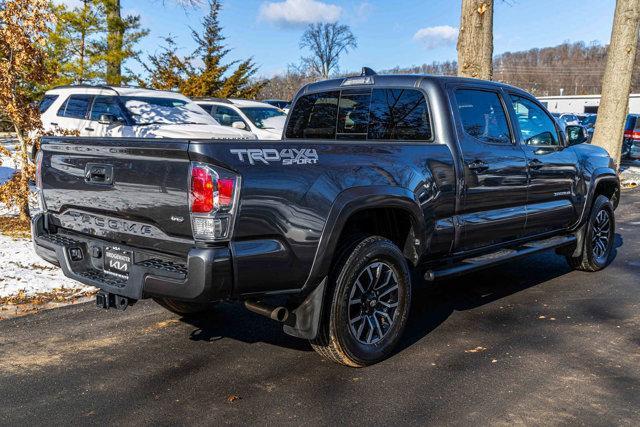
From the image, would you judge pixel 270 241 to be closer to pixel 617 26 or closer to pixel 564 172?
pixel 564 172

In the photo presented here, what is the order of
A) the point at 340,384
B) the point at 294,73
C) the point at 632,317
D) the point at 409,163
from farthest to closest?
the point at 294,73 < the point at 632,317 < the point at 409,163 < the point at 340,384

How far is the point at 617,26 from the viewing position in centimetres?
1530

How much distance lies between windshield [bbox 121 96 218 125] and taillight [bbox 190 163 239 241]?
7629mm

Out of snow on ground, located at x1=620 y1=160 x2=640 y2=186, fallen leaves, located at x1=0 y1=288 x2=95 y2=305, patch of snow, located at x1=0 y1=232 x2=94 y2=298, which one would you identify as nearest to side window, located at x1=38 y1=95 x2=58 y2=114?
patch of snow, located at x1=0 y1=232 x2=94 y2=298

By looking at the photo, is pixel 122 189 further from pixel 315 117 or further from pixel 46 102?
pixel 46 102

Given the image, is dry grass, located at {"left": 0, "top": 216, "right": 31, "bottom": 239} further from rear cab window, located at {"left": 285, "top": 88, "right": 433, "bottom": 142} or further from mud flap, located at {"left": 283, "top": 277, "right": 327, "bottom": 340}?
mud flap, located at {"left": 283, "top": 277, "right": 327, "bottom": 340}

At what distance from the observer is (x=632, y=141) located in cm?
2297

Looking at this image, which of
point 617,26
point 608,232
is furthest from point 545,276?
point 617,26

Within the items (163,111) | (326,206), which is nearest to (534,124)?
(326,206)

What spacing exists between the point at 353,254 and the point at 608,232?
4.28 meters

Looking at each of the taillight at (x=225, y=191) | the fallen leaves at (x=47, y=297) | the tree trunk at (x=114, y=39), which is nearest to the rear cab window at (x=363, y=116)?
the taillight at (x=225, y=191)

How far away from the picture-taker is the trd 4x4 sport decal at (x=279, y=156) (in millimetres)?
3156

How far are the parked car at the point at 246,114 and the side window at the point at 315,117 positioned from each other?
792 cm

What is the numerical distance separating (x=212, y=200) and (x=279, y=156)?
0.47m
